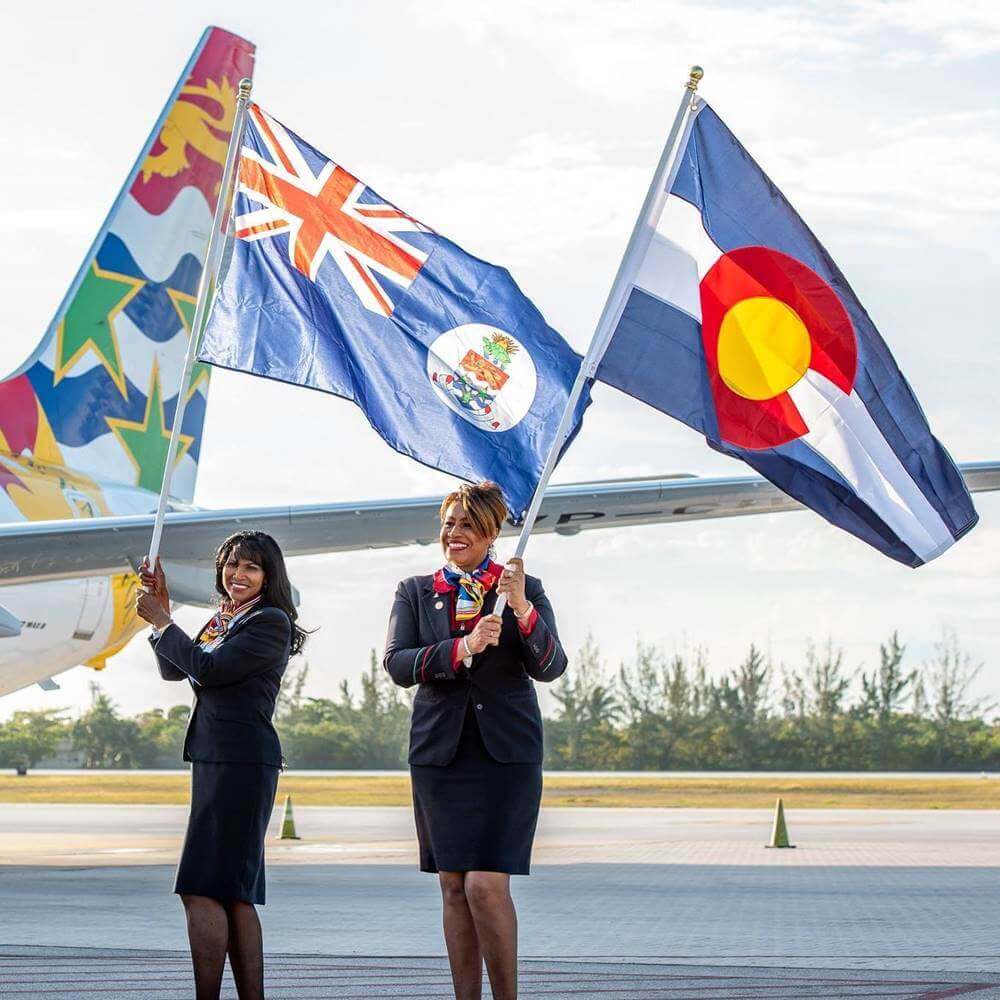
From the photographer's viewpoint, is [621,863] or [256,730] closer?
[256,730]

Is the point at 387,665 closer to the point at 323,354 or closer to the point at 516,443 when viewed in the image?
the point at 516,443

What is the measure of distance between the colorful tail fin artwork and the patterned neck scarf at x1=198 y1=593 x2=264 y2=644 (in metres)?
9.90

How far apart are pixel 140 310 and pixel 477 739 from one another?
12.0 meters

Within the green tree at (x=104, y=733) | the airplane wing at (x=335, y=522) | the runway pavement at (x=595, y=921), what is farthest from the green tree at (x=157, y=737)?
the airplane wing at (x=335, y=522)

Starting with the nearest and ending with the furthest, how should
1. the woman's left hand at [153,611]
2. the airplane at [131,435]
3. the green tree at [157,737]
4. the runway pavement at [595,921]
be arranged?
1. the woman's left hand at [153,611]
2. the runway pavement at [595,921]
3. the airplane at [131,435]
4. the green tree at [157,737]

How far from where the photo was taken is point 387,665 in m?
5.20

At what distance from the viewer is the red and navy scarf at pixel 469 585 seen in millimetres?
5188

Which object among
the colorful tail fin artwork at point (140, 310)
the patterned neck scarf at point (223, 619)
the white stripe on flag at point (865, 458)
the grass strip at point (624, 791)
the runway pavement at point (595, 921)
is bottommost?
the grass strip at point (624, 791)

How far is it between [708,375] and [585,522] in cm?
542

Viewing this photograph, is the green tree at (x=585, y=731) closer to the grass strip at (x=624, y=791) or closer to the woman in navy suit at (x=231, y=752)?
the grass strip at (x=624, y=791)

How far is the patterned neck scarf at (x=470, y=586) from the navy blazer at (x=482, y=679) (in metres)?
0.03

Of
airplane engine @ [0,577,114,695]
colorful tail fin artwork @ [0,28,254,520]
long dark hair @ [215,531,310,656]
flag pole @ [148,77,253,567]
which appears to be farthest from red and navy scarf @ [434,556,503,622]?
colorful tail fin artwork @ [0,28,254,520]

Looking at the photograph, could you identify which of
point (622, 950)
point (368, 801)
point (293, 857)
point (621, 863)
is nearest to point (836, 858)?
point (621, 863)

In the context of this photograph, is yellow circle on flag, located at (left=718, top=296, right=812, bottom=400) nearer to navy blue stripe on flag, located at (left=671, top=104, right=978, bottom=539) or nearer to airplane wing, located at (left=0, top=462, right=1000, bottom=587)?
navy blue stripe on flag, located at (left=671, top=104, right=978, bottom=539)
